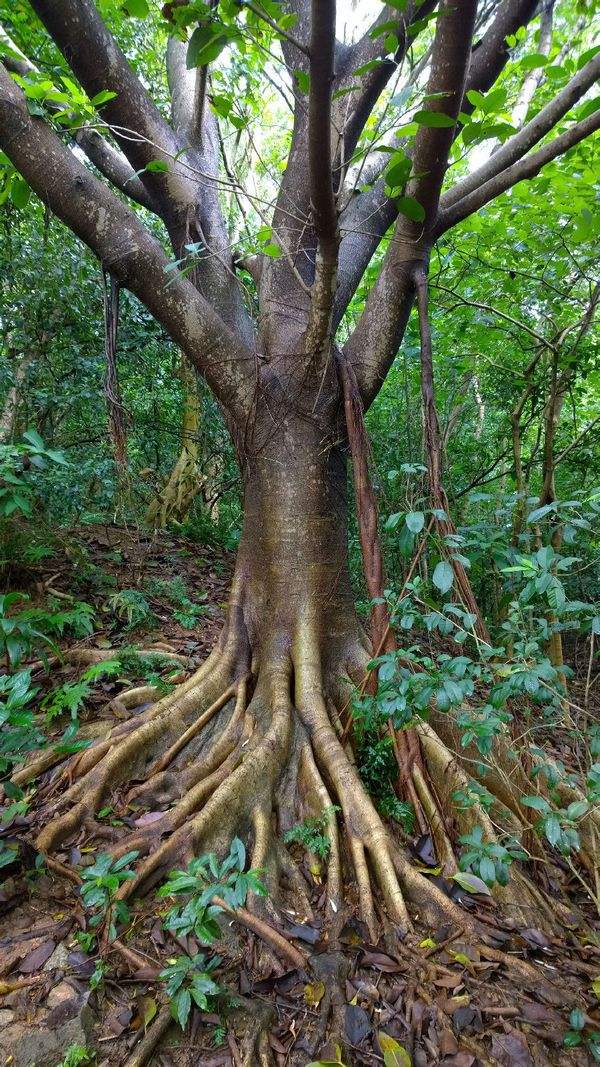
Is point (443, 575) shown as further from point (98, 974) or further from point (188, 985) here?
point (98, 974)

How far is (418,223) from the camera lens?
9.07 ft

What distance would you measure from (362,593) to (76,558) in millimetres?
2765

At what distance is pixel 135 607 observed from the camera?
12.2ft

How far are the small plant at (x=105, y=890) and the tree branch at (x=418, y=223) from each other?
2.62 metres

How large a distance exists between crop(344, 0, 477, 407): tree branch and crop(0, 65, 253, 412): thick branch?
0.72 meters

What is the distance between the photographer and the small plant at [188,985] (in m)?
1.62

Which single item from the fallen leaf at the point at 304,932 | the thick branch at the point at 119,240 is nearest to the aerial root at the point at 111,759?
the fallen leaf at the point at 304,932

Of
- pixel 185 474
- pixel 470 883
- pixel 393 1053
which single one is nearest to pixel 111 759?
pixel 393 1053

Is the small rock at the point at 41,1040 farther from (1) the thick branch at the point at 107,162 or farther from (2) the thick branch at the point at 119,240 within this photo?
(1) the thick branch at the point at 107,162

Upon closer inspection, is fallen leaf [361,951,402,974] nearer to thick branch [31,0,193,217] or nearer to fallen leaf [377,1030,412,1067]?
fallen leaf [377,1030,412,1067]

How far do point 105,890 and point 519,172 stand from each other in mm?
3576

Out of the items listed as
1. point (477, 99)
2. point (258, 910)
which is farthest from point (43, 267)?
point (258, 910)

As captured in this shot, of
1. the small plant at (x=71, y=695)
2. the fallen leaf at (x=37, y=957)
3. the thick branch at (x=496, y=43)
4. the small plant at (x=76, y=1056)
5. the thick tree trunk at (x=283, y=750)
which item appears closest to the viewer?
the small plant at (x=76, y=1056)

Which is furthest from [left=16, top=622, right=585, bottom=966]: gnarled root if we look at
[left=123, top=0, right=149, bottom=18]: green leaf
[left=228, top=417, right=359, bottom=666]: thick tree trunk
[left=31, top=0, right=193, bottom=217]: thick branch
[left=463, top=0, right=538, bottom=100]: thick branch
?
[left=463, top=0, right=538, bottom=100]: thick branch
